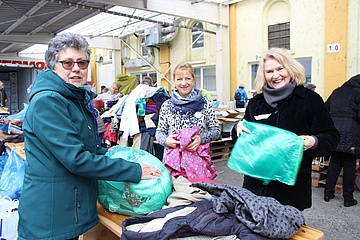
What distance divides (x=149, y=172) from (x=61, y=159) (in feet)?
1.38

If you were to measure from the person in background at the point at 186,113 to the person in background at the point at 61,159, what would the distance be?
3.30ft

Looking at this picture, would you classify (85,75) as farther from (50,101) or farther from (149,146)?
(149,146)

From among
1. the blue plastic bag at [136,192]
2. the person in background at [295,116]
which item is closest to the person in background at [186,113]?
the person in background at [295,116]

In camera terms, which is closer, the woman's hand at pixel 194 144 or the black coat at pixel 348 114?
the woman's hand at pixel 194 144

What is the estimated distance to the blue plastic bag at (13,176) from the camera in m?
2.91

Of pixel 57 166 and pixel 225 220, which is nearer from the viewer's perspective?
pixel 225 220

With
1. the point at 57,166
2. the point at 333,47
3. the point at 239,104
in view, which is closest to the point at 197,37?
the point at 239,104

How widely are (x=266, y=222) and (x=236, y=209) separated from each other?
141mm

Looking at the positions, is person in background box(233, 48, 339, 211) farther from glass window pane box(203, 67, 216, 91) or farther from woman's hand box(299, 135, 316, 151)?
glass window pane box(203, 67, 216, 91)

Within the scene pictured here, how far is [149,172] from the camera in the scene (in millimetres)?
1577

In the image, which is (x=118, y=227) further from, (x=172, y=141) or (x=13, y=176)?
(x=13, y=176)

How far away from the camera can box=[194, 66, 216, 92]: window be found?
1199 cm

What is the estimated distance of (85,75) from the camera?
157 centimetres

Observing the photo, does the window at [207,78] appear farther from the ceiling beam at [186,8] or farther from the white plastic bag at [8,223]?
the white plastic bag at [8,223]
